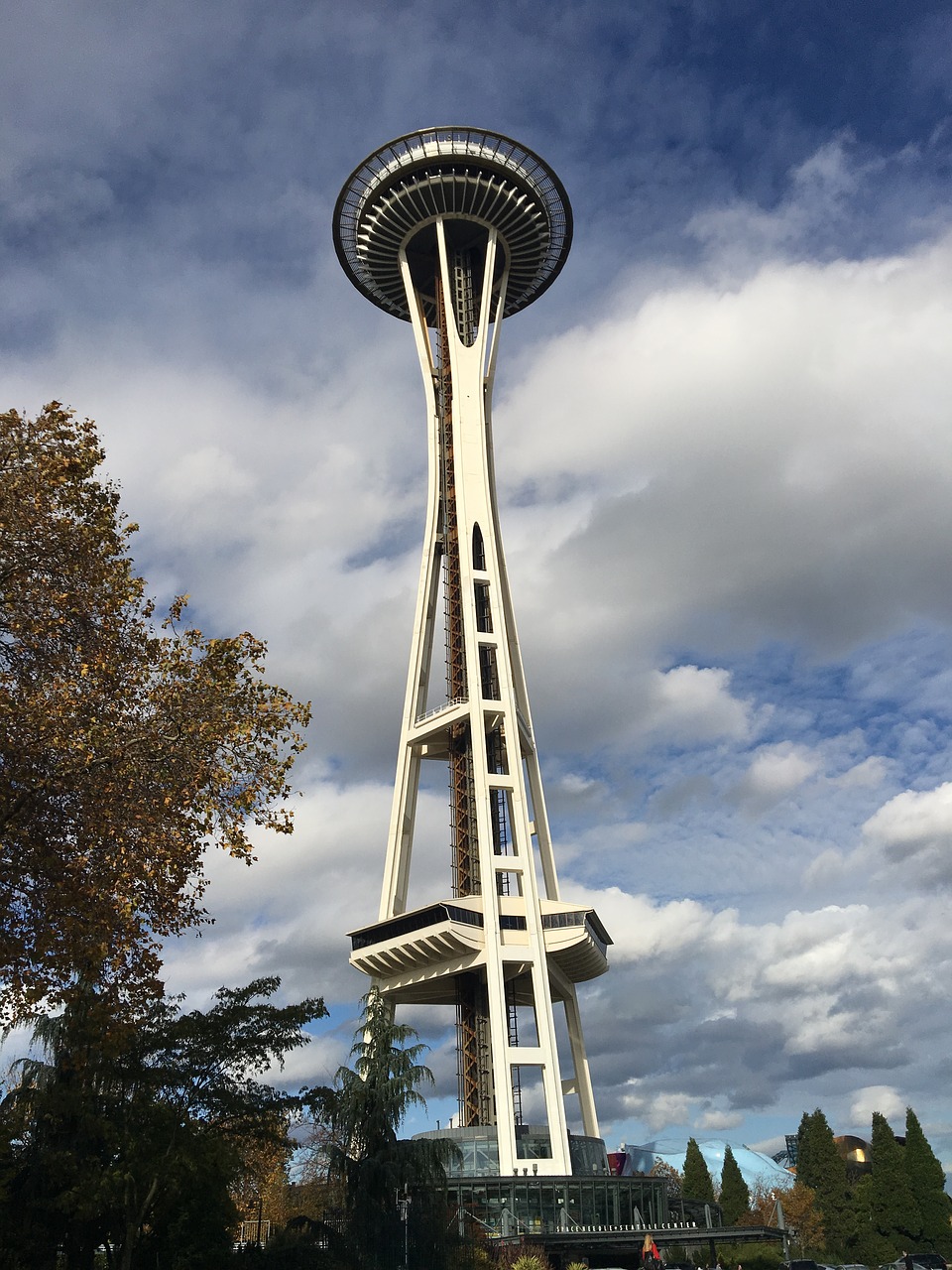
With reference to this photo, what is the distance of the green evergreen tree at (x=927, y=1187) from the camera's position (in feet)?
226

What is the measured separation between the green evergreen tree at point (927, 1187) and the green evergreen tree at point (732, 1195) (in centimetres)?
1152

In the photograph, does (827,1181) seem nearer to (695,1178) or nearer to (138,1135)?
(695,1178)

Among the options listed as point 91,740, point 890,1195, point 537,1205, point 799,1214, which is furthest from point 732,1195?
point 91,740

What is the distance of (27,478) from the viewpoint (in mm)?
16969

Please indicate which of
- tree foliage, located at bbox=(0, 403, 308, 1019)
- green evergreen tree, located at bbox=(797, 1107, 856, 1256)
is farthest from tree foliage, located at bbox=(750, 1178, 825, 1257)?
tree foliage, located at bbox=(0, 403, 308, 1019)

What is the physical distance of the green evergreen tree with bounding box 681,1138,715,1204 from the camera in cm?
7938

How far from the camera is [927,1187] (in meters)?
70.8

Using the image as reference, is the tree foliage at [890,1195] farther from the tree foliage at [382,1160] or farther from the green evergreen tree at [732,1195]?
the tree foliage at [382,1160]

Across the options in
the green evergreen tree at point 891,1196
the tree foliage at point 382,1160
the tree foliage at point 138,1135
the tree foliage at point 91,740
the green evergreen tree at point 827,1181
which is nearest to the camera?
the tree foliage at point 91,740

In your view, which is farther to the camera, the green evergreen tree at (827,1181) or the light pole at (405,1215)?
the green evergreen tree at (827,1181)

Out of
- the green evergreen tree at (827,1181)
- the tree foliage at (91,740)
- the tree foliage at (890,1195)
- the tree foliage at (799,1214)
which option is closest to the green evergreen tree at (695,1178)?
the tree foliage at (799,1214)

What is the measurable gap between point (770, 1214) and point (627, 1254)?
1378 inches

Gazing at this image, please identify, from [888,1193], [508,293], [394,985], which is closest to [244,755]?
[394,985]

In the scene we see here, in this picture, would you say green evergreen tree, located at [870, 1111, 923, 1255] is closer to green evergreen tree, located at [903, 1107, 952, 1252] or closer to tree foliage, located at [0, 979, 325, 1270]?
green evergreen tree, located at [903, 1107, 952, 1252]
